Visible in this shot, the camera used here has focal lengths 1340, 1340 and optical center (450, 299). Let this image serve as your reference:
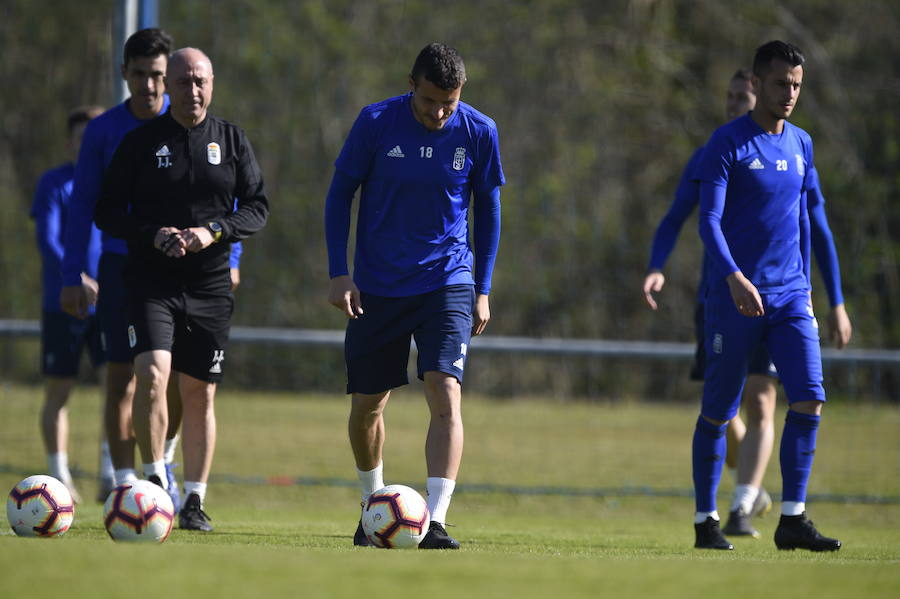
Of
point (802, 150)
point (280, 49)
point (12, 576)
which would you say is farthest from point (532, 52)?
point (12, 576)

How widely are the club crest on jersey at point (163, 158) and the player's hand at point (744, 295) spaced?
3033mm

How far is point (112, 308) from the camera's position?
7852mm

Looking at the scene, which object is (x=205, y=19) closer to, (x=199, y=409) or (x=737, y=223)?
(x=199, y=409)

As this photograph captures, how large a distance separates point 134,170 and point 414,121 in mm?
1648

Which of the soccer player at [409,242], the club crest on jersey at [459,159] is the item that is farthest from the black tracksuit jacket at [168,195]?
the club crest on jersey at [459,159]

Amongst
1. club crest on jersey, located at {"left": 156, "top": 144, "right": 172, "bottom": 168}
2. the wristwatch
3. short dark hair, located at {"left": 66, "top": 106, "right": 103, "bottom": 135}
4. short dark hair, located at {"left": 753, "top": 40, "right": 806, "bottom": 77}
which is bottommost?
the wristwatch

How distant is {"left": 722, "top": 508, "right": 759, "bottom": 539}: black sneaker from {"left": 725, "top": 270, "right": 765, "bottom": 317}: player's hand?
6.34 ft

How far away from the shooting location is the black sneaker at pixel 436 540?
6.18 metres

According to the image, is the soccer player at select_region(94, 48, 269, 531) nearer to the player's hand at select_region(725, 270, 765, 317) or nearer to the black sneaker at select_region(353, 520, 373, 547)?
the black sneaker at select_region(353, 520, 373, 547)

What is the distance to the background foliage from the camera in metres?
12.5

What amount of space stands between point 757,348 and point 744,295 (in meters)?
1.25

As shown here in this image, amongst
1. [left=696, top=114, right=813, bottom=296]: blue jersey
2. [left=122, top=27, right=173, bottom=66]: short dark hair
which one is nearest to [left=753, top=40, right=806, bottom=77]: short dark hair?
[left=696, top=114, right=813, bottom=296]: blue jersey

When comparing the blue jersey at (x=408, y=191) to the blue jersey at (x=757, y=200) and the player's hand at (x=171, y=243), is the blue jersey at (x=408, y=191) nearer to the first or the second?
the player's hand at (x=171, y=243)

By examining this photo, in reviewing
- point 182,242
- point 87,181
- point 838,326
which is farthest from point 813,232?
point 87,181
